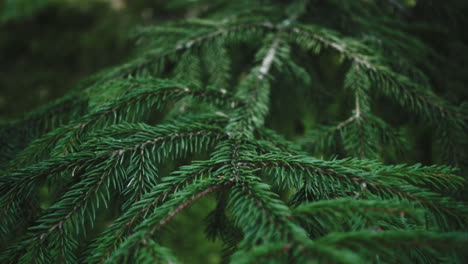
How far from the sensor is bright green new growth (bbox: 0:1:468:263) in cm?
59

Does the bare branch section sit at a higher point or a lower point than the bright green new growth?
higher

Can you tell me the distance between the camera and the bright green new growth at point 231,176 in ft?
1.95

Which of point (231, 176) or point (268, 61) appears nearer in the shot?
point (231, 176)

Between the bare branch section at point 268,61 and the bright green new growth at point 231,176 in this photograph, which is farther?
the bare branch section at point 268,61

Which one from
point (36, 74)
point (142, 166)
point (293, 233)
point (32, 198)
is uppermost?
point (293, 233)

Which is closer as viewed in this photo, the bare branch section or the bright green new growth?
the bright green new growth

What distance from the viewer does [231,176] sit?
0.76 m

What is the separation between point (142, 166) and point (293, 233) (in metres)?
0.54

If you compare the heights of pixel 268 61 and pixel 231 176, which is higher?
pixel 268 61

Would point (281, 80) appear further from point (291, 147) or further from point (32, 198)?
point (32, 198)

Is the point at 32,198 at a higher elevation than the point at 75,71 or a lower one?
higher

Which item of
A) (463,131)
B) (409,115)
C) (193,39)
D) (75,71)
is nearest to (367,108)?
(463,131)

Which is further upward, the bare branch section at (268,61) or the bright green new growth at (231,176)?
the bare branch section at (268,61)

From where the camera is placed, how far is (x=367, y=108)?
116 centimetres
